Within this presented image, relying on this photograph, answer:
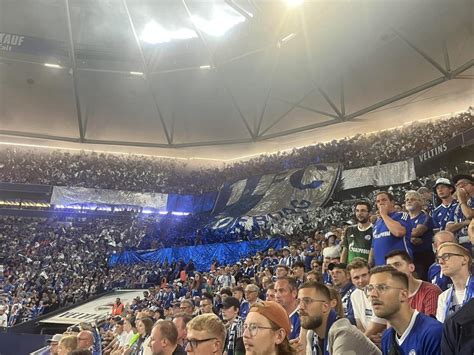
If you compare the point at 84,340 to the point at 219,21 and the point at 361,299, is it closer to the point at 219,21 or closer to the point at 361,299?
the point at 361,299

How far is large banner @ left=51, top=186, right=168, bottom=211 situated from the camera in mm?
21578

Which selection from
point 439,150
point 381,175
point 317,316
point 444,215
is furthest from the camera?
point 381,175

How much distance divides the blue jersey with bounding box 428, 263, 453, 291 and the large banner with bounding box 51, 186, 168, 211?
63.0ft

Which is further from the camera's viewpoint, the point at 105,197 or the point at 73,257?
the point at 105,197

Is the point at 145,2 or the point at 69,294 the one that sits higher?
the point at 145,2

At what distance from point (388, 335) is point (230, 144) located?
2077 centimetres

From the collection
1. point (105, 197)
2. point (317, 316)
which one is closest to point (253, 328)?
point (317, 316)

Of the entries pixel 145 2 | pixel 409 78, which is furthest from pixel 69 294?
pixel 409 78

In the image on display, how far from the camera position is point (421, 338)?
2.29 m

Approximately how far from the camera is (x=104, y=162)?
23.9m

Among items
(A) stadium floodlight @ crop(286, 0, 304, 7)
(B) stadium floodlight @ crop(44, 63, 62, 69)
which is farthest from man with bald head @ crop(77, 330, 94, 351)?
(B) stadium floodlight @ crop(44, 63, 62, 69)

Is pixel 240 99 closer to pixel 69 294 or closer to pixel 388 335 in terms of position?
pixel 69 294

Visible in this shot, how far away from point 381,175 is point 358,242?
395 inches

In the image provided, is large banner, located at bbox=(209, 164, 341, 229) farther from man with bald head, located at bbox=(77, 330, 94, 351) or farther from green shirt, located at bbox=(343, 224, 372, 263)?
man with bald head, located at bbox=(77, 330, 94, 351)
